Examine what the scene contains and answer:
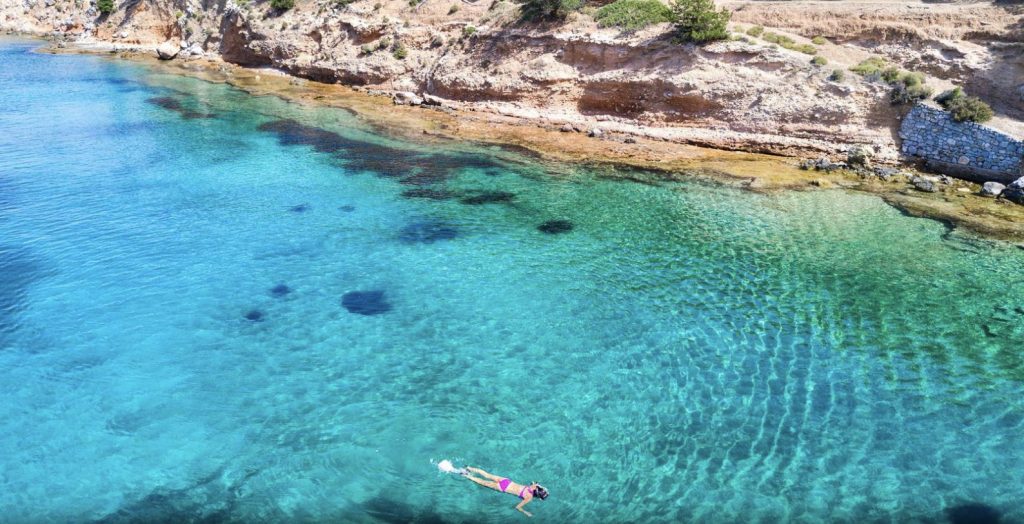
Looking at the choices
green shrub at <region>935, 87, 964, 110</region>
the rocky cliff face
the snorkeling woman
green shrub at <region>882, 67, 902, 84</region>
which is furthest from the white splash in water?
green shrub at <region>882, 67, 902, 84</region>

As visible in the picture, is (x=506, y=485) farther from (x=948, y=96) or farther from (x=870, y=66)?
(x=870, y=66)

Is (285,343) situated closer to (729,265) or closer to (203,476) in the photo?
(203,476)

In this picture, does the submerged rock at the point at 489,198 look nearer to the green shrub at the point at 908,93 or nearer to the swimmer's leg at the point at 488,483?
the swimmer's leg at the point at 488,483

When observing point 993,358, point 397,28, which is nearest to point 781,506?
point 993,358

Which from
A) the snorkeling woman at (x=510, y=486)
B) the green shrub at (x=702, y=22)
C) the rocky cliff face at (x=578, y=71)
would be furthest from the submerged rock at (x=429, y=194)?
the green shrub at (x=702, y=22)

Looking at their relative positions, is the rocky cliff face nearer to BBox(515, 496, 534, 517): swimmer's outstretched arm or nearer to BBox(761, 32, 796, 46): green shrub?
BBox(761, 32, 796, 46): green shrub
